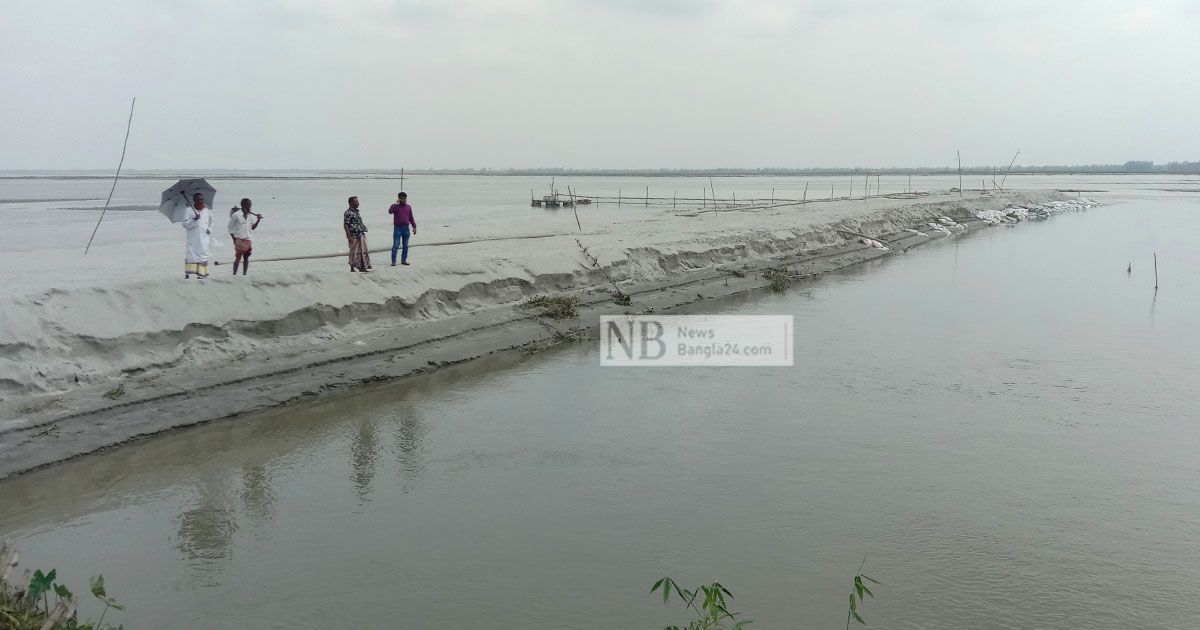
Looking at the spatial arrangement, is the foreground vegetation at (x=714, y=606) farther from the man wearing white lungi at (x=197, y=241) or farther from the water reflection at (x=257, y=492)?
the man wearing white lungi at (x=197, y=241)

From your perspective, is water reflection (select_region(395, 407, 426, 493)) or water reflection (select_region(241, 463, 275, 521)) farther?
water reflection (select_region(395, 407, 426, 493))

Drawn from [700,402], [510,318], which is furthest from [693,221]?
[700,402]

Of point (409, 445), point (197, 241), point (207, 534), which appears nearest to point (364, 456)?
point (409, 445)

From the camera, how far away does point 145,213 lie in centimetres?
3519

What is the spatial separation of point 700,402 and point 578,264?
21.0 feet

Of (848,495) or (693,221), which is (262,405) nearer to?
(848,495)

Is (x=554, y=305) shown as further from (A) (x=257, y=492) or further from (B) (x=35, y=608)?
(B) (x=35, y=608)

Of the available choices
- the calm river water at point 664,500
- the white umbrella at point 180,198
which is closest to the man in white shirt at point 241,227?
the white umbrella at point 180,198

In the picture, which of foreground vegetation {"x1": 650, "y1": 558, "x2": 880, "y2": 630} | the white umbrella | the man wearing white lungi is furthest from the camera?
the white umbrella

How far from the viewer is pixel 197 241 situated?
34.0ft

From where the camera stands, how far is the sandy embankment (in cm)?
743

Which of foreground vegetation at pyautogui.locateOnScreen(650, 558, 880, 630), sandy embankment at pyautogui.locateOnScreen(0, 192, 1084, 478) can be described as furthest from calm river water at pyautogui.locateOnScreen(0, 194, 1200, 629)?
sandy embankment at pyautogui.locateOnScreen(0, 192, 1084, 478)

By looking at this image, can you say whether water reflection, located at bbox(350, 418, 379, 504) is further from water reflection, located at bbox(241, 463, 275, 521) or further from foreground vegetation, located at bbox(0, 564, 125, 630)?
foreground vegetation, located at bbox(0, 564, 125, 630)

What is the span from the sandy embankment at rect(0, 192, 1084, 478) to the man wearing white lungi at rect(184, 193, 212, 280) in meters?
0.73
